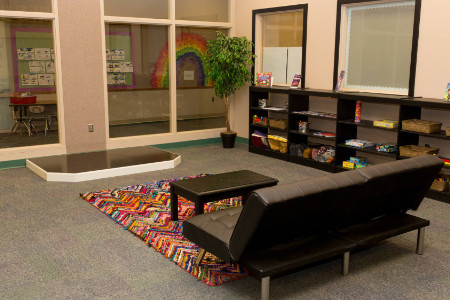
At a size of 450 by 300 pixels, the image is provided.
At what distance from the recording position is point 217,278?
3.25 metres

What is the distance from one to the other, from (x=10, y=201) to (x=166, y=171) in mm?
2001

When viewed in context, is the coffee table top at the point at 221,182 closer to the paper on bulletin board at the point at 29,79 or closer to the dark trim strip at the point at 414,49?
the dark trim strip at the point at 414,49

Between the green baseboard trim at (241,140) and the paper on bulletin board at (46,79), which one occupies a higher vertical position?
the paper on bulletin board at (46,79)

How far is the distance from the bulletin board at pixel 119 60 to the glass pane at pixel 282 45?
86.4 inches

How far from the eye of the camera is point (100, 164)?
621 cm

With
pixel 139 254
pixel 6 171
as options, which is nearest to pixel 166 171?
pixel 6 171

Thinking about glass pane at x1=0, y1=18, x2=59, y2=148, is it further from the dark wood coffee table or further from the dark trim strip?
the dark trim strip

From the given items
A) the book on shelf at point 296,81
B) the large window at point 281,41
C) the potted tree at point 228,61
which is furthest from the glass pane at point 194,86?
the book on shelf at point 296,81

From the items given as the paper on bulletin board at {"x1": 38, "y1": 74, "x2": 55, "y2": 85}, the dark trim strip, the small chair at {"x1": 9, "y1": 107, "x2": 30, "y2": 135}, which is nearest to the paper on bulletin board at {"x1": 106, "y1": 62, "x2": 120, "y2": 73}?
the paper on bulletin board at {"x1": 38, "y1": 74, "x2": 55, "y2": 85}

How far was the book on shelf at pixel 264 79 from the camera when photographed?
7268 millimetres

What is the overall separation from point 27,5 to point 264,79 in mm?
3571

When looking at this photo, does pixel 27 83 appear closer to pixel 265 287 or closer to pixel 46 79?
pixel 46 79

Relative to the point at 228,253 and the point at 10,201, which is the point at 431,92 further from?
the point at 10,201

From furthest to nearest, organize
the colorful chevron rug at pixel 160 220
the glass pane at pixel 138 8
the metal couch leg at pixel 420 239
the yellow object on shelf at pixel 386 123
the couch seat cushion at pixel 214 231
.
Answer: the glass pane at pixel 138 8 → the yellow object on shelf at pixel 386 123 → the metal couch leg at pixel 420 239 → the colorful chevron rug at pixel 160 220 → the couch seat cushion at pixel 214 231
